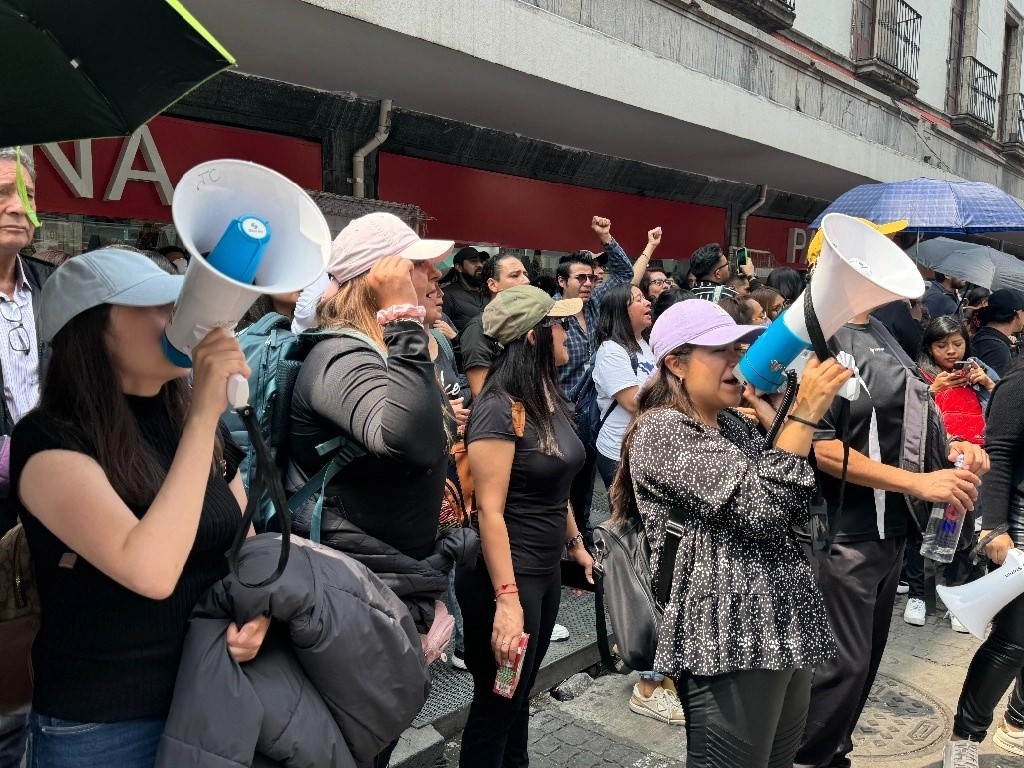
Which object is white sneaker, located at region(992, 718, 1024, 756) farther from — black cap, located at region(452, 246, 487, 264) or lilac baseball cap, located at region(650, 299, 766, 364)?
black cap, located at region(452, 246, 487, 264)

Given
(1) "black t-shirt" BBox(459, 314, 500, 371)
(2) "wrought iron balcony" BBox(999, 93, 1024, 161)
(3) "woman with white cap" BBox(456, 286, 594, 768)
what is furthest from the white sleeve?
(2) "wrought iron balcony" BBox(999, 93, 1024, 161)

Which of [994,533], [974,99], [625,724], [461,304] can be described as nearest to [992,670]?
[994,533]

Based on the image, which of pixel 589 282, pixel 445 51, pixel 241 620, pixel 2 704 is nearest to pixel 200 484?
pixel 241 620

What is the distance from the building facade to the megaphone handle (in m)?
3.35

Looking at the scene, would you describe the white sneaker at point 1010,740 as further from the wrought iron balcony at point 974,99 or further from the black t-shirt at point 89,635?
the wrought iron balcony at point 974,99

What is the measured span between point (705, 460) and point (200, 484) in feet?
4.15

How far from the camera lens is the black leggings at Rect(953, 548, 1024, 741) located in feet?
10.7

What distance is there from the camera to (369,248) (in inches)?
87.3

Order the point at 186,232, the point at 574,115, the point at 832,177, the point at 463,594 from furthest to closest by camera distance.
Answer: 1. the point at 832,177
2. the point at 574,115
3. the point at 463,594
4. the point at 186,232

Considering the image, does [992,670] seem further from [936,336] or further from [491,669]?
[936,336]

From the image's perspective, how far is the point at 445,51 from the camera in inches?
203

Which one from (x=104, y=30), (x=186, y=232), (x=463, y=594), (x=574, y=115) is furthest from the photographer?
(x=574, y=115)

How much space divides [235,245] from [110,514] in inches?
20.8

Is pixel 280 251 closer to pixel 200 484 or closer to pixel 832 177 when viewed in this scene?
pixel 200 484
